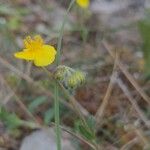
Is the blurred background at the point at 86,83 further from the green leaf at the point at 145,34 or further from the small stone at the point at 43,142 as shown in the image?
the green leaf at the point at 145,34

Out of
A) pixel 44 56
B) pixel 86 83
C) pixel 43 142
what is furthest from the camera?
pixel 86 83

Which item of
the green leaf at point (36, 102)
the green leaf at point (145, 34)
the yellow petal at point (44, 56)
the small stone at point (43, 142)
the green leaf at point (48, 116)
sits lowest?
the green leaf at point (145, 34)

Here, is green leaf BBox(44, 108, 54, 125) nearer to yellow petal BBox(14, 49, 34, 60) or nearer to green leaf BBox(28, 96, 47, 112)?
green leaf BBox(28, 96, 47, 112)

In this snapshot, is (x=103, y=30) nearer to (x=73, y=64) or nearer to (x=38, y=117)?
(x=73, y=64)

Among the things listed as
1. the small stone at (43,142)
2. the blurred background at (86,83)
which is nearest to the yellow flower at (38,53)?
the blurred background at (86,83)

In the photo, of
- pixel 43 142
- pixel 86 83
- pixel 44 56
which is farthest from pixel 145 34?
pixel 86 83

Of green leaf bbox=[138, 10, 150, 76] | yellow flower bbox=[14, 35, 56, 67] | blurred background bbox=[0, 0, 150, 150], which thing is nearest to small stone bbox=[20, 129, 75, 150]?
blurred background bbox=[0, 0, 150, 150]

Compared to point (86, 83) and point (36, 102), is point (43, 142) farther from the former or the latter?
point (86, 83)
